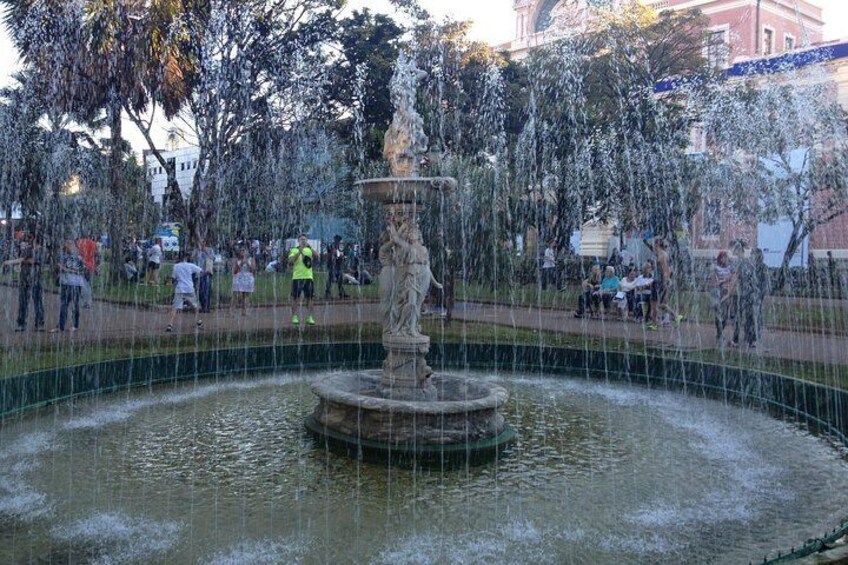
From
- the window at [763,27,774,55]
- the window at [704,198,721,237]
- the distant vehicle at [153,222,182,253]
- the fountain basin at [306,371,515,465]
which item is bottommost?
the fountain basin at [306,371,515,465]

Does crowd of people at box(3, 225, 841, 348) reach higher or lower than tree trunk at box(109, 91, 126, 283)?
lower

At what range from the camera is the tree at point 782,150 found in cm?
1977

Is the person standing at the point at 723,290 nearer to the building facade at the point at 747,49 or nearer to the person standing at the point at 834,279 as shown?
the building facade at the point at 747,49

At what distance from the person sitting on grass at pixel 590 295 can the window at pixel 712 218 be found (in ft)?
37.2

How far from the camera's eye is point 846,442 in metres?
6.80

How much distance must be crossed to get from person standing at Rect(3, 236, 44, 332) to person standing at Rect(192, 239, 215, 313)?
11.6ft

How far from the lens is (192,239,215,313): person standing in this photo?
51.2 ft

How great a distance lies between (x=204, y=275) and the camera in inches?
623

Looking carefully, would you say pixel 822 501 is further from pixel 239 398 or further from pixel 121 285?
pixel 121 285

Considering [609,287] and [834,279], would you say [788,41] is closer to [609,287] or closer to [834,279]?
[834,279]

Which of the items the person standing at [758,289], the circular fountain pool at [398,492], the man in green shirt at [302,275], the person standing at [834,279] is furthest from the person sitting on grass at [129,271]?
the person standing at [834,279]

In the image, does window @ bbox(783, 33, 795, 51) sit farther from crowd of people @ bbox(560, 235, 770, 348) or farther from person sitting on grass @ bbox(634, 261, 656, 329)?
person sitting on grass @ bbox(634, 261, 656, 329)

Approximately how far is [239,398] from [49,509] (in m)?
3.56

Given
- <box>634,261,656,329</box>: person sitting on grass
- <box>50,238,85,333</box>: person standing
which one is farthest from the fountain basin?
<box>634,261,656,329</box>: person sitting on grass
